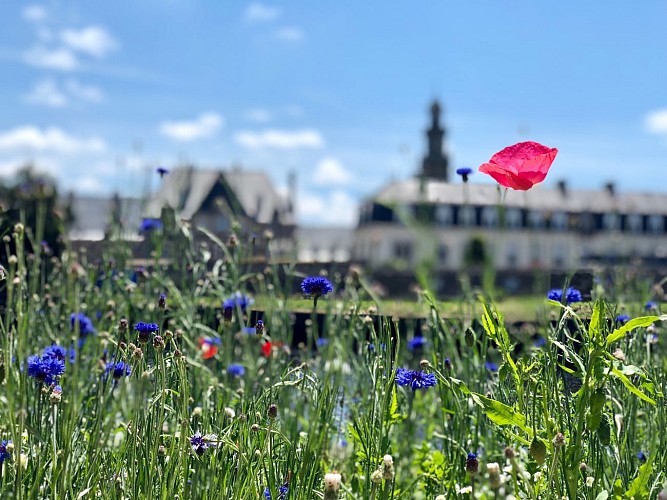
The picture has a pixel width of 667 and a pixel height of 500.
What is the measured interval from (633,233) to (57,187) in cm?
2550

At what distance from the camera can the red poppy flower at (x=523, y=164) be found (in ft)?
5.60

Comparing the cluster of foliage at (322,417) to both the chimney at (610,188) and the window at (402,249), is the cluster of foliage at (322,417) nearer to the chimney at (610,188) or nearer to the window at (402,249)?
the window at (402,249)

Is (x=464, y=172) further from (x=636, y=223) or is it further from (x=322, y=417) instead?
(x=636, y=223)

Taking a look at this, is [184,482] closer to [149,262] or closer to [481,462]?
[481,462]

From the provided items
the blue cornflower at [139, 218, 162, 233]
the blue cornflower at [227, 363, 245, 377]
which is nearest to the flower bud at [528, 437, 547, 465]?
the blue cornflower at [227, 363, 245, 377]

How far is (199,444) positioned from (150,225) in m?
2.30

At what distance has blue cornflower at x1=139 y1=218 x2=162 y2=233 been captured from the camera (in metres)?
3.66

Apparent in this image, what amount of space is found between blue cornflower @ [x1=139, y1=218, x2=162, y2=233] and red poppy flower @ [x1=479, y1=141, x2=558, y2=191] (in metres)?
2.15

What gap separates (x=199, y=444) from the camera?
5.11 feet

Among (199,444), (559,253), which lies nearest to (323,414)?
(199,444)

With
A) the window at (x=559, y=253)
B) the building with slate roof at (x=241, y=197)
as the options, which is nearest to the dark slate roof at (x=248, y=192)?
the building with slate roof at (x=241, y=197)

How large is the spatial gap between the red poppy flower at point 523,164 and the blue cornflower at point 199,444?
0.79 m

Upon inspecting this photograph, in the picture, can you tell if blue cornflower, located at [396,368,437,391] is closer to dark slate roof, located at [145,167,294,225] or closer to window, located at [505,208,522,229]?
dark slate roof, located at [145,167,294,225]

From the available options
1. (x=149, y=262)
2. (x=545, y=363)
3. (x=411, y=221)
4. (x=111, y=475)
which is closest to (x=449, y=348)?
(x=411, y=221)
